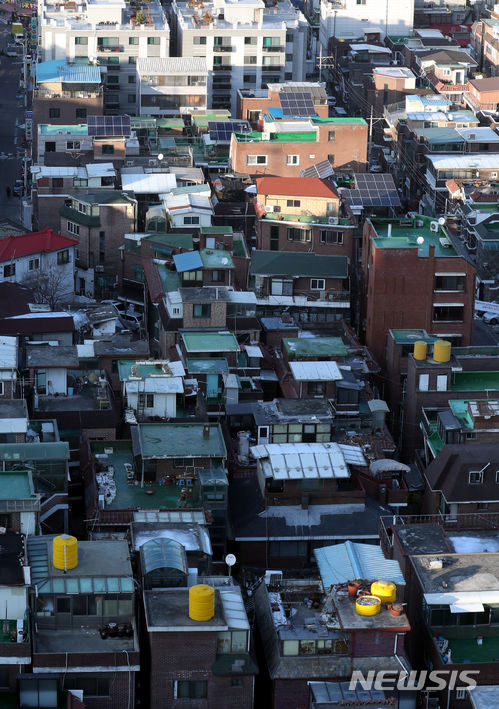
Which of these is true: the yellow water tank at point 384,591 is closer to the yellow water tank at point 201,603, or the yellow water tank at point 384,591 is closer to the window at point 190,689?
the yellow water tank at point 201,603

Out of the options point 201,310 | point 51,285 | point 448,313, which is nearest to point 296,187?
point 448,313

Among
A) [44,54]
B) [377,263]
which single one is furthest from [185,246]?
[44,54]

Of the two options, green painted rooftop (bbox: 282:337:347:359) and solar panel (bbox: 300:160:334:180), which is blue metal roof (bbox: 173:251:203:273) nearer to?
green painted rooftop (bbox: 282:337:347:359)

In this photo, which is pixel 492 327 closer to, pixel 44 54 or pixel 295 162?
pixel 295 162

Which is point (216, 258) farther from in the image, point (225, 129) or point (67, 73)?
point (67, 73)

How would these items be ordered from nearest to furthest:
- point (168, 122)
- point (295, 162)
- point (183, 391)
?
point (183, 391), point (295, 162), point (168, 122)
